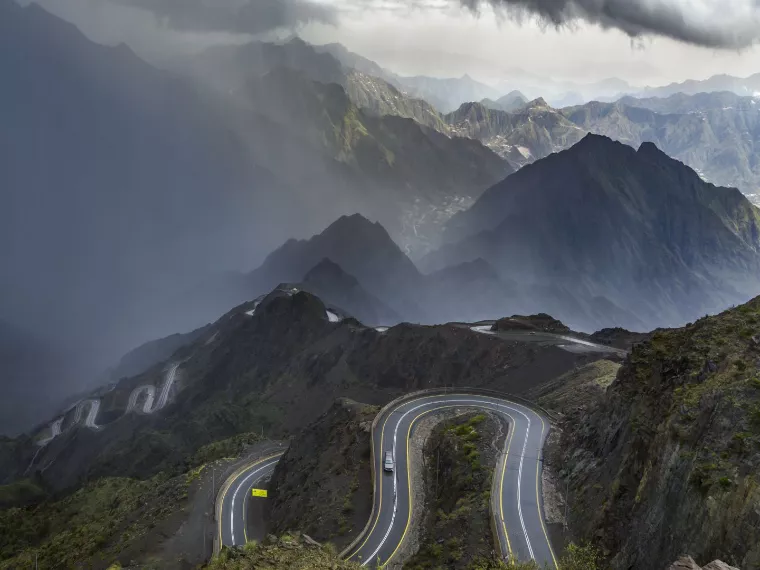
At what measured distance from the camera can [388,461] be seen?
46719 mm

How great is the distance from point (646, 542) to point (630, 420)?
32.5 ft

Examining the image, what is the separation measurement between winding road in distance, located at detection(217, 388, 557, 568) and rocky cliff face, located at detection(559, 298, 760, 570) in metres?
2.98

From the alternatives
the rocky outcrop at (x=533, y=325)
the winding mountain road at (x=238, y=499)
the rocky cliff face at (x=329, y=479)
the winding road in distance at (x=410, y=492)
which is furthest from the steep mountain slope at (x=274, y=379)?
the winding road in distance at (x=410, y=492)

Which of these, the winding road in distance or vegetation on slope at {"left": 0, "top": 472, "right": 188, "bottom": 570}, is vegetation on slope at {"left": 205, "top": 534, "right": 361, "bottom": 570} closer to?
the winding road in distance

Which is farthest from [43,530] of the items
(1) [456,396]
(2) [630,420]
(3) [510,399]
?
(2) [630,420]

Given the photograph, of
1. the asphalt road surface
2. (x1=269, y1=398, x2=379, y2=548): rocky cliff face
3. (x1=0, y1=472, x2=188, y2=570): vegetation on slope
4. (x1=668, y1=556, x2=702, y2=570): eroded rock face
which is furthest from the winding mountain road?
(x1=668, y1=556, x2=702, y2=570): eroded rock face

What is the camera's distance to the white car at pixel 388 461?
1818 inches

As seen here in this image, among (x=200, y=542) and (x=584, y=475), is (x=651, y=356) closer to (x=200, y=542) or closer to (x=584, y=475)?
(x=584, y=475)

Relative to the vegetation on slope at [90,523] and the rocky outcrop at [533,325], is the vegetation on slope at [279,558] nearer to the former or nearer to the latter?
the vegetation on slope at [90,523]

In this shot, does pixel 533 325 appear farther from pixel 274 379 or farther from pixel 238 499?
pixel 238 499

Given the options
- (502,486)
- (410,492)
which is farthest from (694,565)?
(410,492)

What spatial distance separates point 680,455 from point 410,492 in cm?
2336

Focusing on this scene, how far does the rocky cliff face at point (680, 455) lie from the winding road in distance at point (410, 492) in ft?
9.78

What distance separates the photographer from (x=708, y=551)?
2131 centimetres
